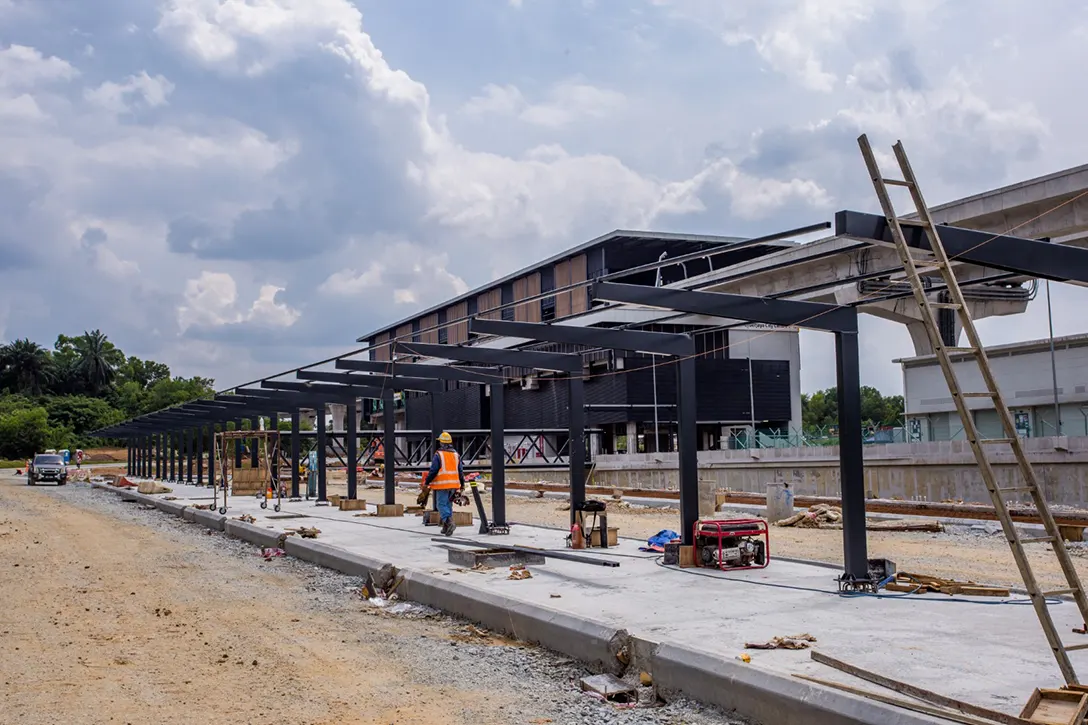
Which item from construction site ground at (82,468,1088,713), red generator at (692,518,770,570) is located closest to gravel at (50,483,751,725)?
construction site ground at (82,468,1088,713)

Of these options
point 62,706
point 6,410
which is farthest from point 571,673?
point 6,410

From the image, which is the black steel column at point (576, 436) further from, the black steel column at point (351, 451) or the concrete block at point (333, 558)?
the black steel column at point (351, 451)

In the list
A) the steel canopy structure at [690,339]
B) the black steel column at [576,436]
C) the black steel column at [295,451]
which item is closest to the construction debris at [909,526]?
the steel canopy structure at [690,339]

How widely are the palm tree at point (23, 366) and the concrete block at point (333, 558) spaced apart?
135 meters

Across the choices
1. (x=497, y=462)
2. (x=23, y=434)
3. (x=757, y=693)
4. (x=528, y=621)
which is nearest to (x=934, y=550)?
(x=497, y=462)

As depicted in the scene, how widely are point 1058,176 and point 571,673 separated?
1393cm

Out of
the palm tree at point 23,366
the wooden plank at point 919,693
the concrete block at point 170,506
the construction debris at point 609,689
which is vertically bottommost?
the concrete block at point 170,506

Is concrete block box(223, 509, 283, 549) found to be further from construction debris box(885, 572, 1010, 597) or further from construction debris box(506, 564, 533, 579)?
construction debris box(885, 572, 1010, 597)

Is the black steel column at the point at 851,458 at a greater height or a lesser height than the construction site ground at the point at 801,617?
greater

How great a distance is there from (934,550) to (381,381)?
14567 mm

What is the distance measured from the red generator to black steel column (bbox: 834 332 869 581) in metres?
1.71

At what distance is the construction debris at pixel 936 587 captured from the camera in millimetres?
10227

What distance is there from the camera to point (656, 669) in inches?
307

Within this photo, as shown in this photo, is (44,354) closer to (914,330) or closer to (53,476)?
(53,476)
